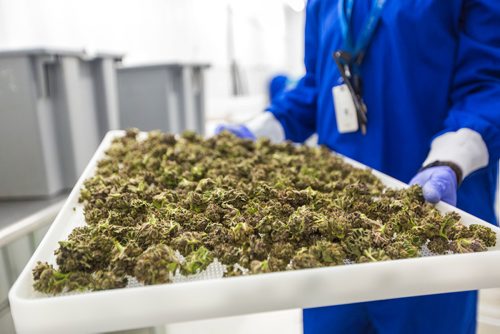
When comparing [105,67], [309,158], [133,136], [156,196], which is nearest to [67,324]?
[156,196]

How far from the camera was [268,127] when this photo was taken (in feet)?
4.08

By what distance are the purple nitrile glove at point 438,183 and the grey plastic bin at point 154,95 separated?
4.32 ft

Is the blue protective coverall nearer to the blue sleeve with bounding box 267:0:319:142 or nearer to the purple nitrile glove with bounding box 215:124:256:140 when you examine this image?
the blue sleeve with bounding box 267:0:319:142

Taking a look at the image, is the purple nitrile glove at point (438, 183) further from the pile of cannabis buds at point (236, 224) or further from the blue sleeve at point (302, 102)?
the blue sleeve at point (302, 102)

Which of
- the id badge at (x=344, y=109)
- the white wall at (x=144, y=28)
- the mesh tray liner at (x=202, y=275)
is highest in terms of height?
the white wall at (x=144, y=28)

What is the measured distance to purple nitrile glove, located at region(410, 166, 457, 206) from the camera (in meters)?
0.69

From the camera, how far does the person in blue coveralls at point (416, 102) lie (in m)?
0.83

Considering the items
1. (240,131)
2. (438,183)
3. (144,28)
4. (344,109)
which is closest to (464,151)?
(438,183)

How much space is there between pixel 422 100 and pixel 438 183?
1.03 ft

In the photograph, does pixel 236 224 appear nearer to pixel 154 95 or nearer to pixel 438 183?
pixel 438 183

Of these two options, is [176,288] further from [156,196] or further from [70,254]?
[156,196]

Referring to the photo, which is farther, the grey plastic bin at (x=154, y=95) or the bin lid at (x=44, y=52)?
the grey plastic bin at (x=154, y=95)

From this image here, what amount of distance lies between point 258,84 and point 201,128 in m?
4.75

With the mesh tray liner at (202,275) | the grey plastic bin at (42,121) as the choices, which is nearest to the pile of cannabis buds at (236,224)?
the mesh tray liner at (202,275)
